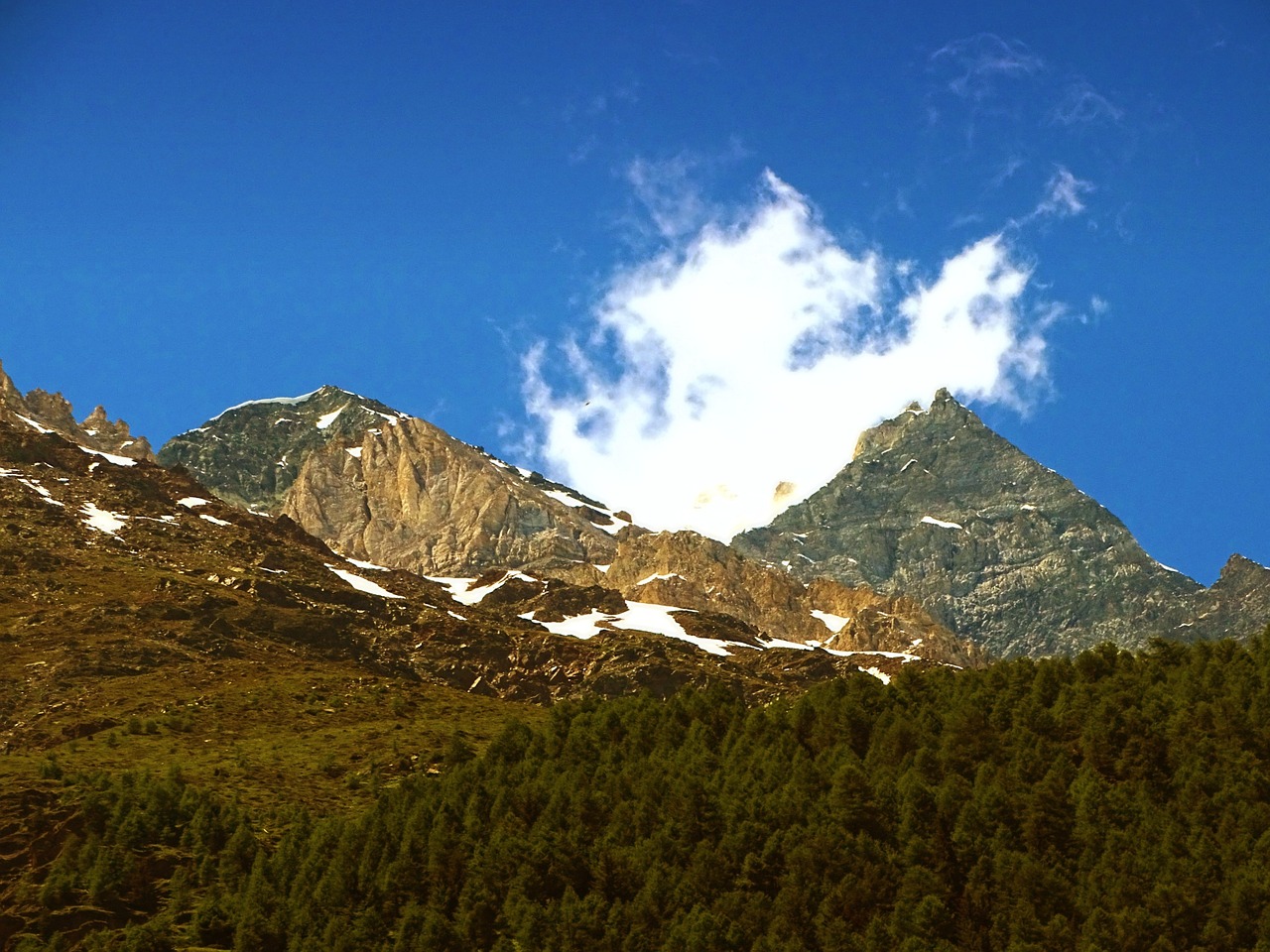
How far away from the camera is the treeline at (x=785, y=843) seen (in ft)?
388

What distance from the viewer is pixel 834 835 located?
422 ft

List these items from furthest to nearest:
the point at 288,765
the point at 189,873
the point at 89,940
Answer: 1. the point at 288,765
2. the point at 189,873
3. the point at 89,940

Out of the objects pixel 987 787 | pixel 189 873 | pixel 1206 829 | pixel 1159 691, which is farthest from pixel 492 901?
pixel 1159 691

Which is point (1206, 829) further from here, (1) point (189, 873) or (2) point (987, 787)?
(1) point (189, 873)

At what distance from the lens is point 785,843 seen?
129375 millimetres

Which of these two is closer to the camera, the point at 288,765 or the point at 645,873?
the point at 645,873

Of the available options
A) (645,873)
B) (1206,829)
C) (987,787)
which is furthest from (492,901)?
(1206,829)

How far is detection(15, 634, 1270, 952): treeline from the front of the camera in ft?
388

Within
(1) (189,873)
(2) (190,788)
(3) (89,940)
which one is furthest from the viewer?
(2) (190,788)

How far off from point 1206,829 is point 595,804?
44588 millimetres

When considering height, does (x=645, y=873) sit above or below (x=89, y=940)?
above

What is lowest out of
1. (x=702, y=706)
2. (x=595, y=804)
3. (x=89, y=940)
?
(x=89, y=940)

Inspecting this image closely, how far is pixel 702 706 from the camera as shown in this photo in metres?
166

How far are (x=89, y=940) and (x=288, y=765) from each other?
41.8 m
